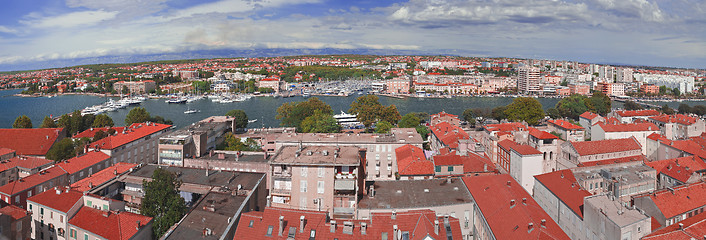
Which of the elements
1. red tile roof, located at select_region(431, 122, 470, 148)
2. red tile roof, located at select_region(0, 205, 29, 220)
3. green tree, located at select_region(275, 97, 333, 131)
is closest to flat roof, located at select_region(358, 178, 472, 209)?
red tile roof, located at select_region(431, 122, 470, 148)

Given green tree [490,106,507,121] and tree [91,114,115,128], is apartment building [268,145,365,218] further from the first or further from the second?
green tree [490,106,507,121]

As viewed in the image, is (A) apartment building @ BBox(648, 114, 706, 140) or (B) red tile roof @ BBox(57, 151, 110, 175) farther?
(A) apartment building @ BBox(648, 114, 706, 140)

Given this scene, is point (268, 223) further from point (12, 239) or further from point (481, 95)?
point (481, 95)

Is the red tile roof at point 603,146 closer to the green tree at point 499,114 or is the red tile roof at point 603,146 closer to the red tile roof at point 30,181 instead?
the green tree at point 499,114

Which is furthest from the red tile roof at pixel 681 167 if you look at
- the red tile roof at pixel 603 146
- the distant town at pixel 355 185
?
the red tile roof at pixel 603 146

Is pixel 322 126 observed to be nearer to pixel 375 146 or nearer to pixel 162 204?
pixel 375 146

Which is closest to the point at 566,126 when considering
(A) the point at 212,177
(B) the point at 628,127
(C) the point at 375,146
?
(B) the point at 628,127

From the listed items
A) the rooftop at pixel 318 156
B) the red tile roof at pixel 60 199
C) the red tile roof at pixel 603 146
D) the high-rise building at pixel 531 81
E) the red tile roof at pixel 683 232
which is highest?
the high-rise building at pixel 531 81
